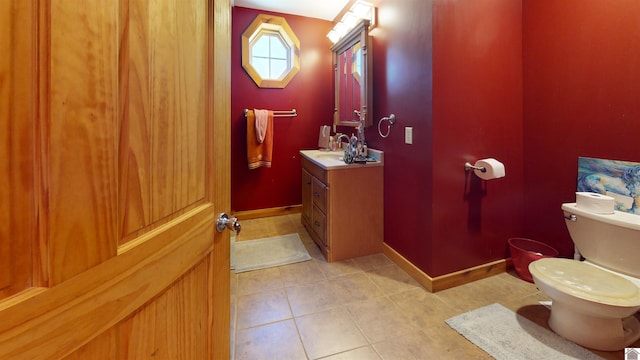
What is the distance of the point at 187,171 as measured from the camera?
0.67 metres

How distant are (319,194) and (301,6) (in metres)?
2.24

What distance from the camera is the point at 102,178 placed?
0.43 m

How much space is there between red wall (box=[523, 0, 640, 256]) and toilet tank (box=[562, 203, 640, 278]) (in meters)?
0.33

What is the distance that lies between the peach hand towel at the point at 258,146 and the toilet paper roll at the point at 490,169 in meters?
2.27

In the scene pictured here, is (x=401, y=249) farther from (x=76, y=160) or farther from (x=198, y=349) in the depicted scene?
(x=76, y=160)

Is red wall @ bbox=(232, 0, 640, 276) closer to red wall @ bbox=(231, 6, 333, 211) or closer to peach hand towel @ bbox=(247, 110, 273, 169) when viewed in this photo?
red wall @ bbox=(231, 6, 333, 211)

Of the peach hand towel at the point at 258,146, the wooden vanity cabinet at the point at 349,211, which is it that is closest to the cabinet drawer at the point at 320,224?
the wooden vanity cabinet at the point at 349,211

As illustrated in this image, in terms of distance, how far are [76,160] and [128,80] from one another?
0.57 feet

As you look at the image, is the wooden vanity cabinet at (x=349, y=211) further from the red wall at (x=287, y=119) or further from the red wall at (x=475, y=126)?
the red wall at (x=287, y=119)

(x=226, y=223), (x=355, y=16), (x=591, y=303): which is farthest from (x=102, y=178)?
(x=355, y=16)

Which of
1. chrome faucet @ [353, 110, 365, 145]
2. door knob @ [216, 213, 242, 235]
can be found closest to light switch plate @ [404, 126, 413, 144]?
chrome faucet @ [353, 110, 365, 145]

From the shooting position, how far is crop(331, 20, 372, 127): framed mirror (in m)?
2.53

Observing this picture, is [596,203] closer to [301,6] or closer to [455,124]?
[455,124]

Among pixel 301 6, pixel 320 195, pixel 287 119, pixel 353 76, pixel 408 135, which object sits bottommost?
pixel 320 195
